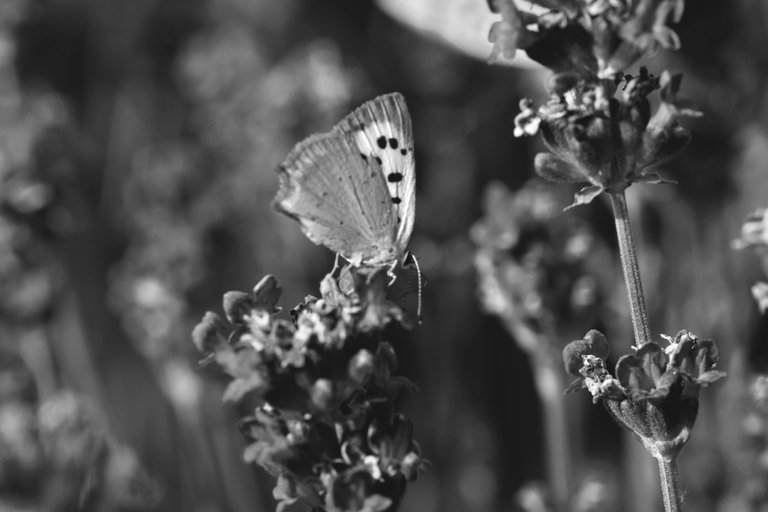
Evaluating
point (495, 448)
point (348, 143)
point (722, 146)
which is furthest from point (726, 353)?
point (348, 143)

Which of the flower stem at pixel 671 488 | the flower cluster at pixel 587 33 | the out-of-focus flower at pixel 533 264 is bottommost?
the flower stem at pixel 671 488

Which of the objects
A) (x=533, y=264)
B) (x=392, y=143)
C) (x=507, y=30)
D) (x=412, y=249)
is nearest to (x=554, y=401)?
(x=533, y=264)

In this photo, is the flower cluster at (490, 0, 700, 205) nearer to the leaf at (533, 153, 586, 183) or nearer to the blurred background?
the leaf at (533, 153, 586, 183)

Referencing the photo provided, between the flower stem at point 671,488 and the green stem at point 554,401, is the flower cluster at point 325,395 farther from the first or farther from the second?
the green stem at point 554,401

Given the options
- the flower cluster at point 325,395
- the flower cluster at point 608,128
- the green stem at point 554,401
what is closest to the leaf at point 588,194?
the flower cluster at point 608,128

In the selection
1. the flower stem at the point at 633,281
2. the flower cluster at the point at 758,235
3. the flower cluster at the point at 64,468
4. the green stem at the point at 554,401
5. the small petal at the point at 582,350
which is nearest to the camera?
the flower stem at the point at 633,281

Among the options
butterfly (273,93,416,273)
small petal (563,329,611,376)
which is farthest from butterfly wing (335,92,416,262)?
small petal (563,329,611,376)

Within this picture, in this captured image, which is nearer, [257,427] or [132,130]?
[257,427]

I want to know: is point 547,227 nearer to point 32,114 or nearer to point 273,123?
point 273,123
